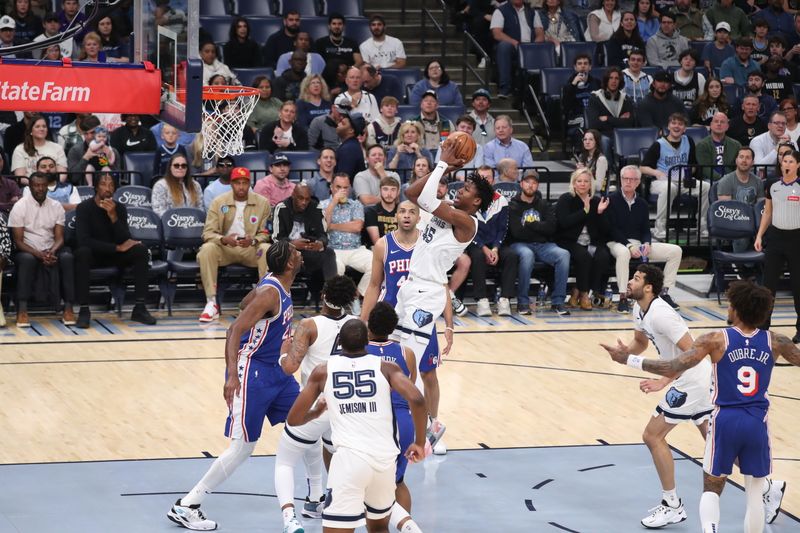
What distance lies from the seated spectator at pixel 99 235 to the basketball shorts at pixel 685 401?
6.73m

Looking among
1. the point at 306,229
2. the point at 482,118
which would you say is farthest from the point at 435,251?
the point at 482,118

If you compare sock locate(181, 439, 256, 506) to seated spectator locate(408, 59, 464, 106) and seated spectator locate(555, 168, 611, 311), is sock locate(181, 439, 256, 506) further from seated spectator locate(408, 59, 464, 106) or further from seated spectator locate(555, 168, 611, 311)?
seated spectator locate(408, 59, 464, 106)

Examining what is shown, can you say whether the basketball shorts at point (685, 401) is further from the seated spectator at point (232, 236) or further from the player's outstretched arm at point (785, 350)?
the seated spectator at point (232, 236)

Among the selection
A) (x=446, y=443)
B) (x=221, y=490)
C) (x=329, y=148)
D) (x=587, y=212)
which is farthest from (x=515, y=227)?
(x=221, y=490)

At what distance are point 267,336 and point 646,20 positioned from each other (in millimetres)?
13013

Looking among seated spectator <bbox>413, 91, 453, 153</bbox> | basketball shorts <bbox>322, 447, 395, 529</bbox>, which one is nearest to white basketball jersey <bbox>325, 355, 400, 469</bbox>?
basketball shorts <bbox>322, 447, 395, 529</bbox>

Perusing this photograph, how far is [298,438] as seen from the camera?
7.50 m

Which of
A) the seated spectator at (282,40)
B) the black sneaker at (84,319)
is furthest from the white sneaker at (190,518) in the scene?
the seated spectator at (282,40)

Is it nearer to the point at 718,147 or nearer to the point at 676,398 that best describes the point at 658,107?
the point at 718,147

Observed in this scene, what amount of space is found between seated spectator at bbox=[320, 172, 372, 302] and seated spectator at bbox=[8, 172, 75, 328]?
106 inches

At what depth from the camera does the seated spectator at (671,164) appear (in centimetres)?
1577

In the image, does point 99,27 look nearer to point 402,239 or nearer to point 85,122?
point 85,122

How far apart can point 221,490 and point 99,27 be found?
8973mm

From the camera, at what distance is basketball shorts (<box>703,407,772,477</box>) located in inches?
285
